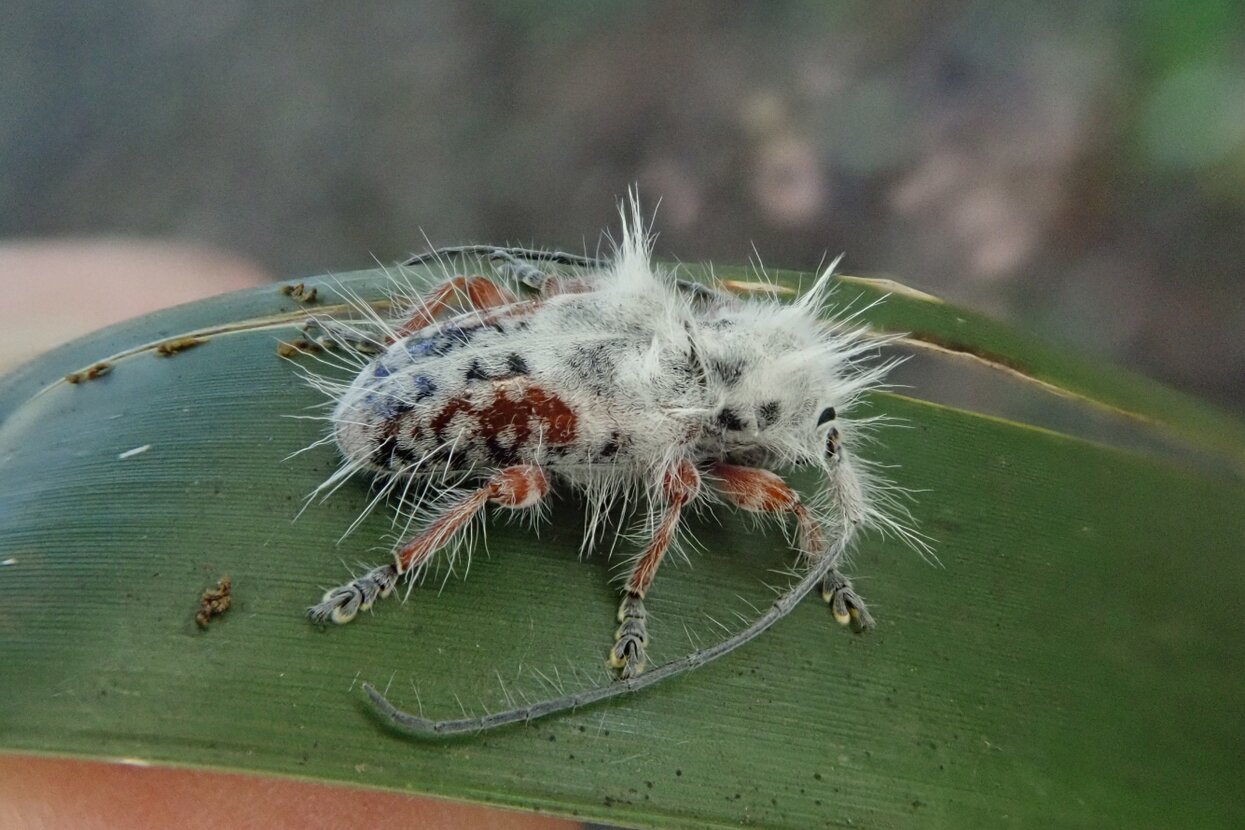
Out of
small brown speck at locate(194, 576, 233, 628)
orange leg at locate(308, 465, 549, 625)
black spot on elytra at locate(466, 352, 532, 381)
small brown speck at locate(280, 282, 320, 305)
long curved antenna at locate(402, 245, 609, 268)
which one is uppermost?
long curved antenna at locate(402, 245, 609, 268)

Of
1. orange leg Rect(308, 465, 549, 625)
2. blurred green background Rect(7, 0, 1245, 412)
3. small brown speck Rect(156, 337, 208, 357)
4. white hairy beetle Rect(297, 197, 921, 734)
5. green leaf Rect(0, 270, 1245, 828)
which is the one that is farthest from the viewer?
blurred green background Rect(7, 0, 1245, 412)

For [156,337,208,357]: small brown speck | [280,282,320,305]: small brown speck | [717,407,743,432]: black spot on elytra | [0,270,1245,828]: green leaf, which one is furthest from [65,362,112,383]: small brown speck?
[717,407,743,432]: black spot on elytra

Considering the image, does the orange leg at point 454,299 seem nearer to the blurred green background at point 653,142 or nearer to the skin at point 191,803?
the skin at point 191,803

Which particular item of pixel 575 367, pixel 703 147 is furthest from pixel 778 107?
pixel 575 367

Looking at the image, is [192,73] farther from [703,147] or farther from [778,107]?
[778,107]

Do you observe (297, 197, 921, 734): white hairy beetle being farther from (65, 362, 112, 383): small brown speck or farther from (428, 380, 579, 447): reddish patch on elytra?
(65, 362, 112, 383): small brown speck

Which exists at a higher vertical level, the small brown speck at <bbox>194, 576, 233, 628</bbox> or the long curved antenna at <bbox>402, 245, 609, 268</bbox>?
the long curved antenna at <bbox>402, 245, 609, 268</bbox>
